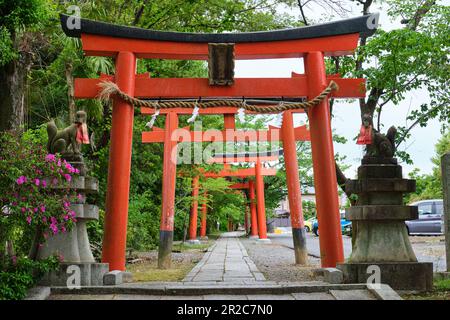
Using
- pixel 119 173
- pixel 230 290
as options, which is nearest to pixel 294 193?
pixel 119 173

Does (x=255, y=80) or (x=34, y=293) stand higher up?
(x=255, y=80)

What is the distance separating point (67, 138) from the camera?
675 centimetres

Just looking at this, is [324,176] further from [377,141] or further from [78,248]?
[78,248]

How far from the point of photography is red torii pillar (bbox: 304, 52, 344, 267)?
7391mm

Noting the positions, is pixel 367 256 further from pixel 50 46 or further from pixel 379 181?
pixel 50 46

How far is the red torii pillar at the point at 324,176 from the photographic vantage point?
291 inches

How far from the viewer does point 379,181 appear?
→ 6.45m

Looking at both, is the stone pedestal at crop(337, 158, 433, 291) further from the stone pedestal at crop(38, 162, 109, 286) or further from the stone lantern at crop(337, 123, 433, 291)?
the stone pedestal at crop(38, 162, 109, 286)

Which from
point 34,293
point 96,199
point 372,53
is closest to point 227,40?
point 372,53

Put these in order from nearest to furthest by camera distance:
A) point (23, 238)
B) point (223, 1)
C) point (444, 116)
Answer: point (444, 116)
point (23, 238)
point (223, 1)

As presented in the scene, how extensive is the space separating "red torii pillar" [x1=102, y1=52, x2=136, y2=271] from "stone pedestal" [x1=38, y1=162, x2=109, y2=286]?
0.56m

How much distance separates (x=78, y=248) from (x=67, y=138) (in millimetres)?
1548

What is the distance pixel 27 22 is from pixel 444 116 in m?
6.54

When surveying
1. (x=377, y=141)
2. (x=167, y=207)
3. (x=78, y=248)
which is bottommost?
(x=78, y=248)
